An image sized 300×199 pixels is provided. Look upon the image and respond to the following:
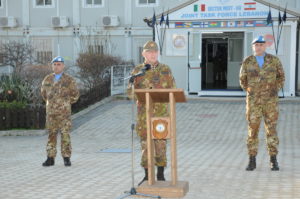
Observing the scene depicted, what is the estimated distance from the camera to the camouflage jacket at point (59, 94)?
7.62 m

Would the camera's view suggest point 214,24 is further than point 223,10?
Yes

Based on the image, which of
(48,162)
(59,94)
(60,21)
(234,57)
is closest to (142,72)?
(59,94)

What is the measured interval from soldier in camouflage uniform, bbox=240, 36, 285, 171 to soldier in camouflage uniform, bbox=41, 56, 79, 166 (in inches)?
110

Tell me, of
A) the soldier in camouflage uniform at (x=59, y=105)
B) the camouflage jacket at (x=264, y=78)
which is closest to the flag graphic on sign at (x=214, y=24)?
the soldier in camouflage uniform at (x=59, y=105)

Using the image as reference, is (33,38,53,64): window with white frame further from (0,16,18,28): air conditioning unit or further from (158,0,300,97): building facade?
(158,0,300,97): building facade

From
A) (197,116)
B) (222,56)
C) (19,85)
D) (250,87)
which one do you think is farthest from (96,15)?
(250,87)

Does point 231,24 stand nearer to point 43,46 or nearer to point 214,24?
point 214,24

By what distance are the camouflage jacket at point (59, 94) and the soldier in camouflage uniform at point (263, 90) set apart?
2762 mm

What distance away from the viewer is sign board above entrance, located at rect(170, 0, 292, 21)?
15.8 m

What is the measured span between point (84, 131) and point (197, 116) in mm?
3299

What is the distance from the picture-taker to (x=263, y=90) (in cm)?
680

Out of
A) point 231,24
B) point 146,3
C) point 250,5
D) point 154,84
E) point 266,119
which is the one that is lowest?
point 266,119

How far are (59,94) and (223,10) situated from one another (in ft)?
31.7

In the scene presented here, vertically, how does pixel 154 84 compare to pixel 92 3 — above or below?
below
